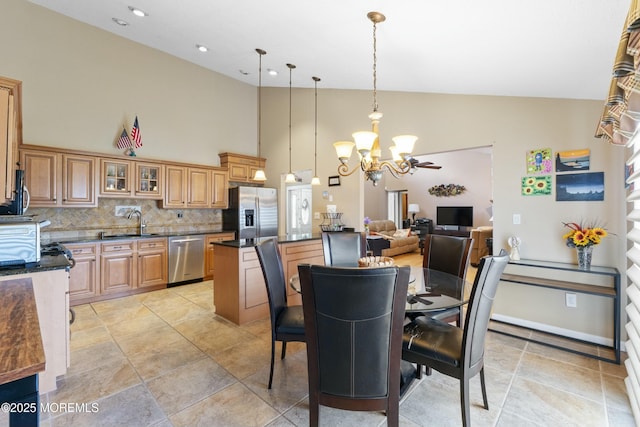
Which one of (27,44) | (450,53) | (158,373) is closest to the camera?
(158,373)

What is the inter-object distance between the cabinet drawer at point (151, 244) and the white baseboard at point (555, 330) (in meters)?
4.71

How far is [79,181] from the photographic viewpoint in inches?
159

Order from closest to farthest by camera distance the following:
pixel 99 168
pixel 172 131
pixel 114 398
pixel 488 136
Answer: pixel 114 398, pixel 488 136, pixel 99 168, pixel 172 131

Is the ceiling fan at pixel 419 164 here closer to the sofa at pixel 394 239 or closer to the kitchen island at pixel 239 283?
the kitchen island at pixel 239 283

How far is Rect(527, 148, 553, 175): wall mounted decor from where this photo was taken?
2932 mm

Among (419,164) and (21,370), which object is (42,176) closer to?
(21,370)

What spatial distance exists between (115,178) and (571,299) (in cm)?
595

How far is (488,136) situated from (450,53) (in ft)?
3.90

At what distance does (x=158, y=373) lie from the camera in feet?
7.36

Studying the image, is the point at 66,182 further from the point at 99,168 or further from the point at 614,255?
the point at 614,255

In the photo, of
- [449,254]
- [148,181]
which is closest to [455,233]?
[449,254]

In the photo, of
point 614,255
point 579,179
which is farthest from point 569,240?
point 579,179

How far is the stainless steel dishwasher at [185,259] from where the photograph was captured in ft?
15.4

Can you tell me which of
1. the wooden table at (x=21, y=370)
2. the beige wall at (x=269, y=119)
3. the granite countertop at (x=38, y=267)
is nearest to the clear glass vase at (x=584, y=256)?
the beige wall at (x=269, y=119)
